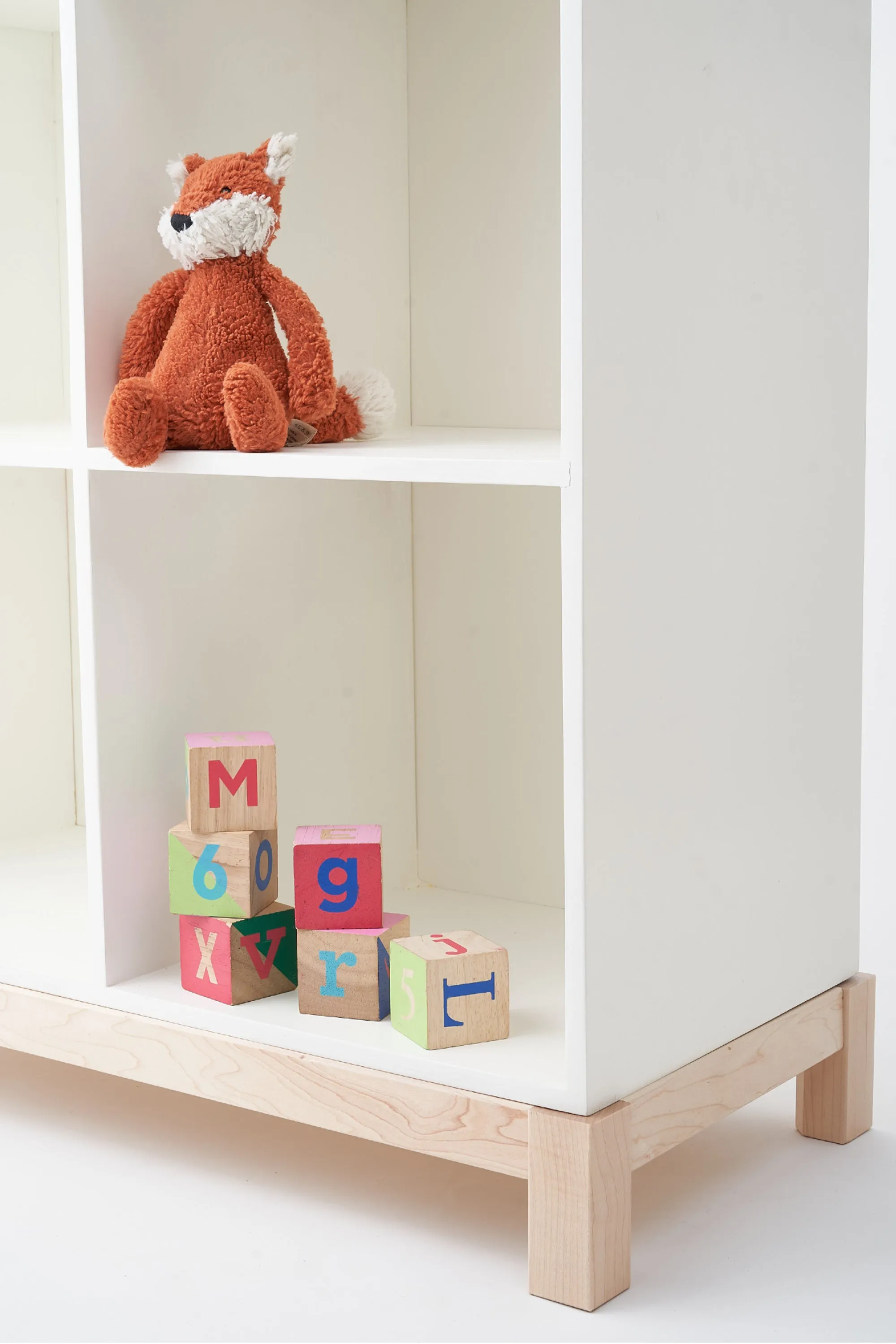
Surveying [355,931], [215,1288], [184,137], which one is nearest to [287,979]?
[355,931]

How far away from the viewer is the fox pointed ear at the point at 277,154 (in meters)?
1.46

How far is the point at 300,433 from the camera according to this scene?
59.6 inches

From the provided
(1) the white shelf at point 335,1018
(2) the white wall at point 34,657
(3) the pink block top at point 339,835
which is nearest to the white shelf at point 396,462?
(3) the pink block top at point 339,835

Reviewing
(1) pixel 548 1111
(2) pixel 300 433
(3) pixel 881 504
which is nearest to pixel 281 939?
(1) pixel 548 1111

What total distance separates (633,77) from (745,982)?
755 mm

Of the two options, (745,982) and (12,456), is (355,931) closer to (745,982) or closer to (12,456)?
(745,982)

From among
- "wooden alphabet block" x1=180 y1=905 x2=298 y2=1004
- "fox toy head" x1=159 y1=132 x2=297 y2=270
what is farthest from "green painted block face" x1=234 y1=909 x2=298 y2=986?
"fox toy head" x1=159 y1=132 x2=297 y2=270

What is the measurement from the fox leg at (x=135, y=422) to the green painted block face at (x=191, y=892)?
13.6 inches

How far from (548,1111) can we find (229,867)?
380 mm

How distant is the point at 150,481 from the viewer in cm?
154

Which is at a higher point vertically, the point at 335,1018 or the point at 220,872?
the point at 220,872

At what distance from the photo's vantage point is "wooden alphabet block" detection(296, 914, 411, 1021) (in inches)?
56.1

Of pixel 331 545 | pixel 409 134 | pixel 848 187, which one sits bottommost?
pixel 331 545

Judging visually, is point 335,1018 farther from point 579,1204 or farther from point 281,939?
point 579,1204
